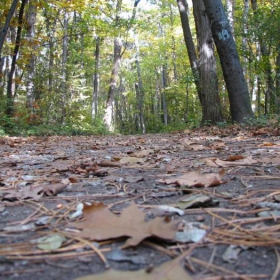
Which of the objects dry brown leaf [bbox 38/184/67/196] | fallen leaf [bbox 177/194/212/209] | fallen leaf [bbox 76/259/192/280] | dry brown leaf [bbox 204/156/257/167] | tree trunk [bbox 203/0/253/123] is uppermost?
tree trunk [bbox 203/0/253/123]

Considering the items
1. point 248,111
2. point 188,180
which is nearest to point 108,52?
point 248,111

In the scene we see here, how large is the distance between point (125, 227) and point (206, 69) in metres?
8.47

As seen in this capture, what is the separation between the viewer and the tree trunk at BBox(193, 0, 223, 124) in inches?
339

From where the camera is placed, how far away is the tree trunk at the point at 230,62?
22.6ft

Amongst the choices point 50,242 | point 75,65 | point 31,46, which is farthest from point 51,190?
point 75,65

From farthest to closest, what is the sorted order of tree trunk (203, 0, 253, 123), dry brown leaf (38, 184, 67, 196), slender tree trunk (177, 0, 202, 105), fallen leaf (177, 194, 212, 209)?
slender tree trunk (177, 0, 202, 105) < tree trunk (203, 0, 253, 123) < dry brown leaf (38, 184, 67, 196) < fallen leaf (177, 194, 212, 209)

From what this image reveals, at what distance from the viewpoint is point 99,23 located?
1364 cm

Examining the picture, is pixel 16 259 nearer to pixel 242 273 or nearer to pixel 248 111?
pixel 242 273

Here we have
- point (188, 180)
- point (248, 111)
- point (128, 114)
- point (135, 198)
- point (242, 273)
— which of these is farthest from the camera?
point (128, 114)

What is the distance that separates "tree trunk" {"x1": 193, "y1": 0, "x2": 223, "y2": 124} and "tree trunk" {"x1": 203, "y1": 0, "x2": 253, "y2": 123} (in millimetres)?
1604

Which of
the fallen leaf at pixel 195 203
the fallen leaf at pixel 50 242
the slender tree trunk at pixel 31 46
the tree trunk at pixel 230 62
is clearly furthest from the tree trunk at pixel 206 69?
the fallen leaf at pixel 50 242

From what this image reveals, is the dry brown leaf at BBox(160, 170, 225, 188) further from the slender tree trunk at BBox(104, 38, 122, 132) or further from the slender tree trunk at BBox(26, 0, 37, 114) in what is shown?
the slender tree trunk at BBox(104, 38, 122, 132)

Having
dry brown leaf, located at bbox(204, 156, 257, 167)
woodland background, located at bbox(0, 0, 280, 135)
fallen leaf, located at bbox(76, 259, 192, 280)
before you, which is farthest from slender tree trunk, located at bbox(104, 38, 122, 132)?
fallen leaf, located at bbox(76, 259, 192, 280)

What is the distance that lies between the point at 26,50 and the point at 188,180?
33.9 ft
